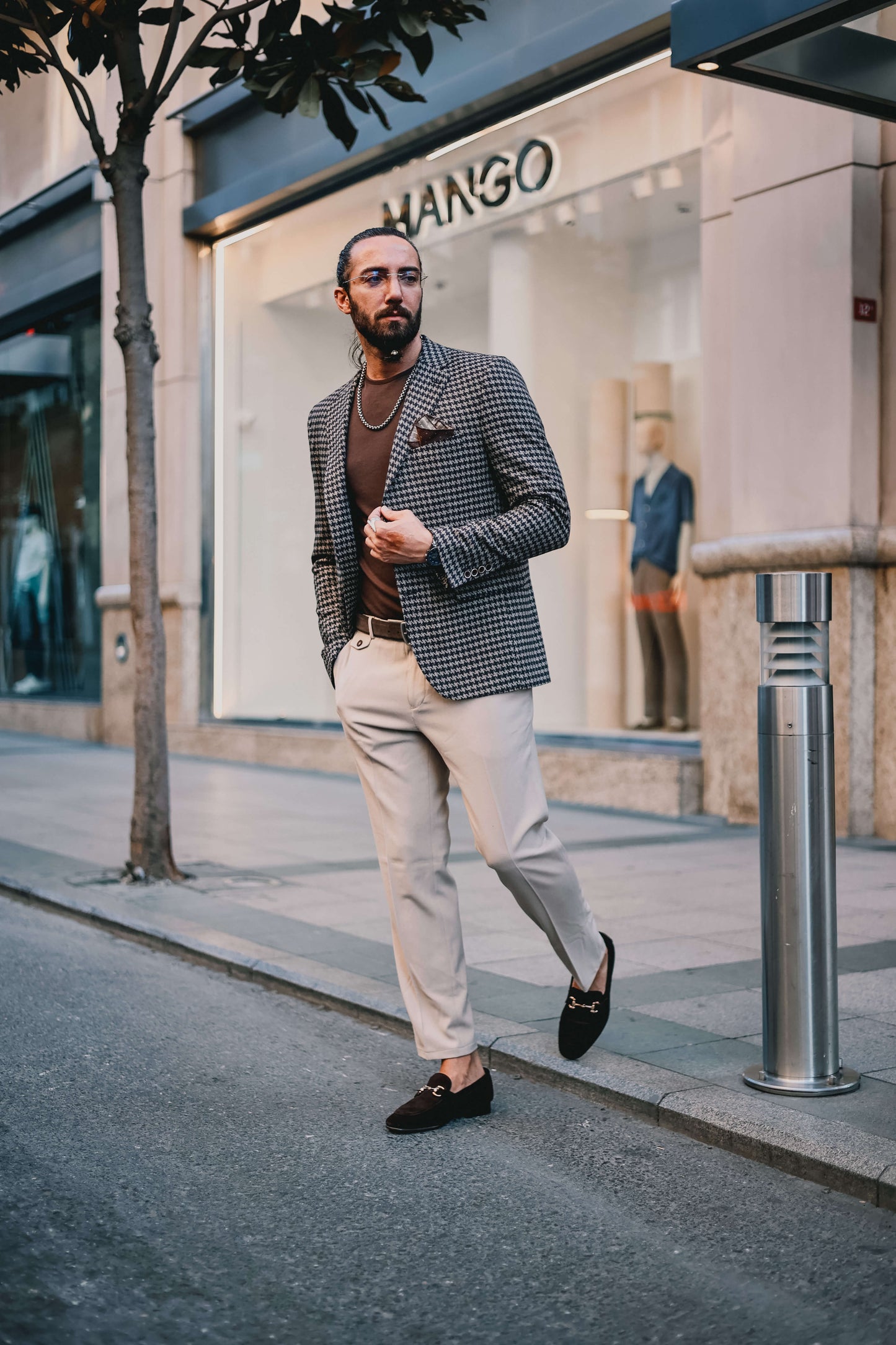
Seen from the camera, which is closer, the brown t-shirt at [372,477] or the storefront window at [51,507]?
the brown t-shirt at [372,477]

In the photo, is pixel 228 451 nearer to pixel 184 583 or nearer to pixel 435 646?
pixel 184 583

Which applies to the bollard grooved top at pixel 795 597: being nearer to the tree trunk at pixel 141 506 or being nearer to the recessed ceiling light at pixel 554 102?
the tree trunk at pixel 141 506

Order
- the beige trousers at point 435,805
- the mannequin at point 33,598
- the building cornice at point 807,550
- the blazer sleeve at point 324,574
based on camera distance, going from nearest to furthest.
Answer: the beige trousers at point 435,805 < the blazer sleeve at point 324,574 < the building cornice at point 807,550 < the mannequin at point 33,598

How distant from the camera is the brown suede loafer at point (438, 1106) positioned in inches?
147

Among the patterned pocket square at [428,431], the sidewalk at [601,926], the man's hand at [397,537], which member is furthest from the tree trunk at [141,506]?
the man's hand at [397,537]

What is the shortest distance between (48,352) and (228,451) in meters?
4.63

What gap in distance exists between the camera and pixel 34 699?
755 inches

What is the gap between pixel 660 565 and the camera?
36.7 feet

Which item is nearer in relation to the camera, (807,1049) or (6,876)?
(807,1049)

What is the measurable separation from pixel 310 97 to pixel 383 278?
2.90 metres

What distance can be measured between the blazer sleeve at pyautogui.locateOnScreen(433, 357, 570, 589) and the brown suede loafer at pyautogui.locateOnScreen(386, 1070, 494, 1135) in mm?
1236

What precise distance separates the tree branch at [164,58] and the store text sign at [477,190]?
4.67 meters

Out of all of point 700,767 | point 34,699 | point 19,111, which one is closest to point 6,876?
point 700,767

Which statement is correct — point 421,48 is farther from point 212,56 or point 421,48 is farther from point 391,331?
point 391,331
